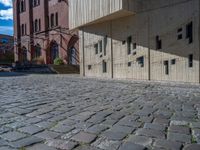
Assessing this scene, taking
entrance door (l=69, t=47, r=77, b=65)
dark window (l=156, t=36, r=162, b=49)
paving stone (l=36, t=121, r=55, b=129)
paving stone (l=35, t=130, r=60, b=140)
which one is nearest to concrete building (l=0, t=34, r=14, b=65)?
entrance door (l=69, t=47, r=77, b=65)

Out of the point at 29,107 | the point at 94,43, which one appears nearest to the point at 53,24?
the point at 94,43

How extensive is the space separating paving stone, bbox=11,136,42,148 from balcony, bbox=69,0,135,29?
9579 mm

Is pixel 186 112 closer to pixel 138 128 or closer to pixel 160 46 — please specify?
pixel 138 128

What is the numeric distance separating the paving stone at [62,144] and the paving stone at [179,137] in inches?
45.7

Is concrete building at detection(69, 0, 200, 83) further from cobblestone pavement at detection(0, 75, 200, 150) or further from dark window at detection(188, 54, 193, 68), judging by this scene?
cobblestone pavement at detection(0, 75, 200, 150)

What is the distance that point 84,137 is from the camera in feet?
9.06

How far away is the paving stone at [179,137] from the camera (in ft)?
8.61

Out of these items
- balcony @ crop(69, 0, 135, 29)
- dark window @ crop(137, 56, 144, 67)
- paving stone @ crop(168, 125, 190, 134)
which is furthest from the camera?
dark window @ crop(137, 56, 144, 67)

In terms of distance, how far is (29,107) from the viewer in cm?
458

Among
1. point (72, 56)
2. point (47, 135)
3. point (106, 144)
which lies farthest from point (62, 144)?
point (72, 56)

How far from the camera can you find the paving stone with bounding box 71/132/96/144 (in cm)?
266

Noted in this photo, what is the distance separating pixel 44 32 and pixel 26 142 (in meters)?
26.9

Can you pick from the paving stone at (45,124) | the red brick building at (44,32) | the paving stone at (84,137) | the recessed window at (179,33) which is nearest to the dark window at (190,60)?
the recessed window at (179,33)

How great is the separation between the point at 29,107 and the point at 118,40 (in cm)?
933
